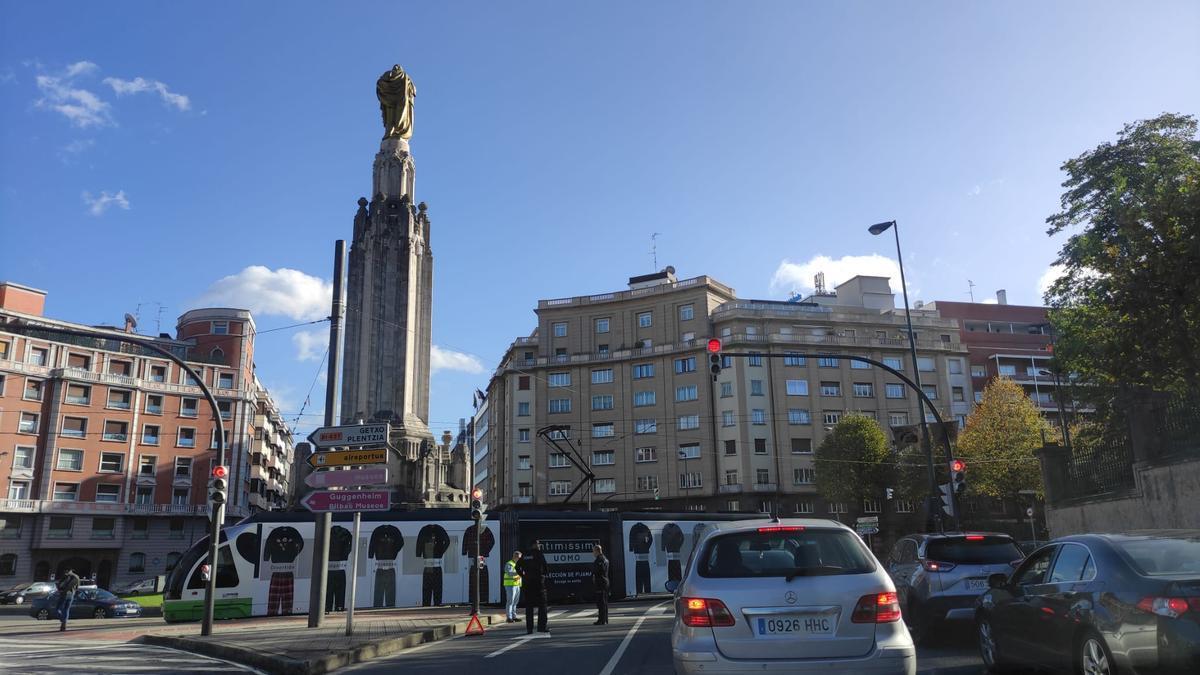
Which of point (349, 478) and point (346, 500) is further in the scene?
point (349, 478)

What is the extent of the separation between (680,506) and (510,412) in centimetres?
1629

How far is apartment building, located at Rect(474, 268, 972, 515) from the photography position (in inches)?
2281

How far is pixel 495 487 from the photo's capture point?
71.1 m

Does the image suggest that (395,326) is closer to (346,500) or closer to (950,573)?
(346,500)

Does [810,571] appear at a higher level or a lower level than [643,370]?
lower

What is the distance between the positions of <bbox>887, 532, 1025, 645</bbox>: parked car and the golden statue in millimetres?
34882

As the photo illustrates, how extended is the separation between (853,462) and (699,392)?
13779 millimetres

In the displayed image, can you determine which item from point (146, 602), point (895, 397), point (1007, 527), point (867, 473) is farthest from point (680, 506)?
point (146, 602)

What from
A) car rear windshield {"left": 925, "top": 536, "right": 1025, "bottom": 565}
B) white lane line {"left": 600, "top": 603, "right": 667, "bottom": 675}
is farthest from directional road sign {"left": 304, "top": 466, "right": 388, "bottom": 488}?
car rear windshield {"left": 925, "top": 536, "right": 1025, "bottom": 565}

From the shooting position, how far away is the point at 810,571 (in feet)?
18.0

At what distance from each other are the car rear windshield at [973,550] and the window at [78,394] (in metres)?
59.1

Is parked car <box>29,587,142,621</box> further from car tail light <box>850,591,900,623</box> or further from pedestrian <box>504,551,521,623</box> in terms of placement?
car tail light <box>850,591,900,623</box>

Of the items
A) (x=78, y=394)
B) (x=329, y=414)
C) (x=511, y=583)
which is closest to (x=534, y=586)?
(x=511, y=583)

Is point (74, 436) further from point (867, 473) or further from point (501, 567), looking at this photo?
point (867, 473)
